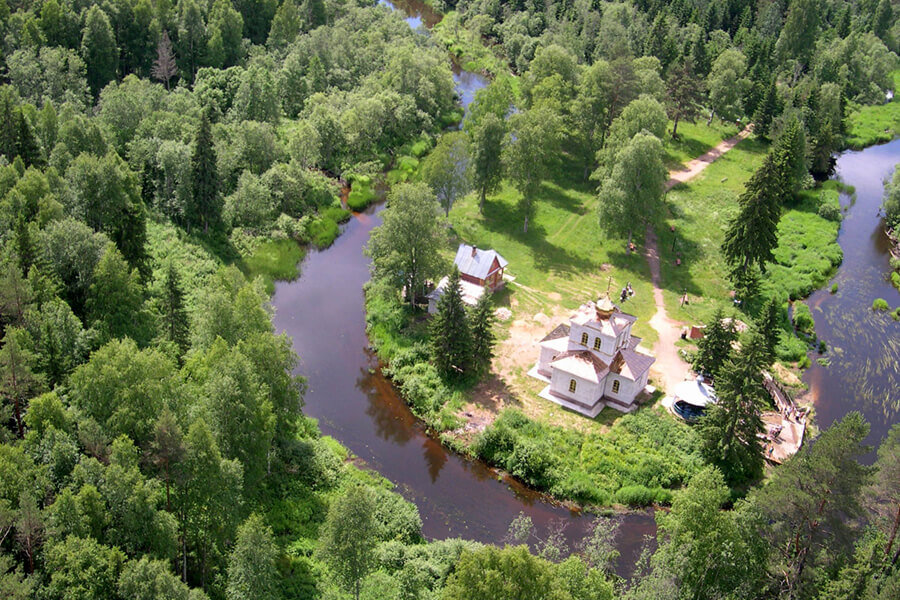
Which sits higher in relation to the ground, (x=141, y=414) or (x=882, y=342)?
(x=141, y=414)

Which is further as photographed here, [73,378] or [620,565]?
[620,565]

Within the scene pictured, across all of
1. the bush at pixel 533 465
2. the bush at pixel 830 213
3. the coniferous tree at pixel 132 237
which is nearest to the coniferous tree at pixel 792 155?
the bush at pixel 830 213

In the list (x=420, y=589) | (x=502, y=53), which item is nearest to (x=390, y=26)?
(x=502, y=53)

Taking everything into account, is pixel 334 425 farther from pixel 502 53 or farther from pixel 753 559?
pixel 502 53

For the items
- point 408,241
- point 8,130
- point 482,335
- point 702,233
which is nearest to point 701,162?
point 702,233

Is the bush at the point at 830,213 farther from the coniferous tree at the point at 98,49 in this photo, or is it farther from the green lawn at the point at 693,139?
the coniferous tree at the point at 98,49

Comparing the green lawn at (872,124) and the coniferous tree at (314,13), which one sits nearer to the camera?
the green lawn at (872,124)
